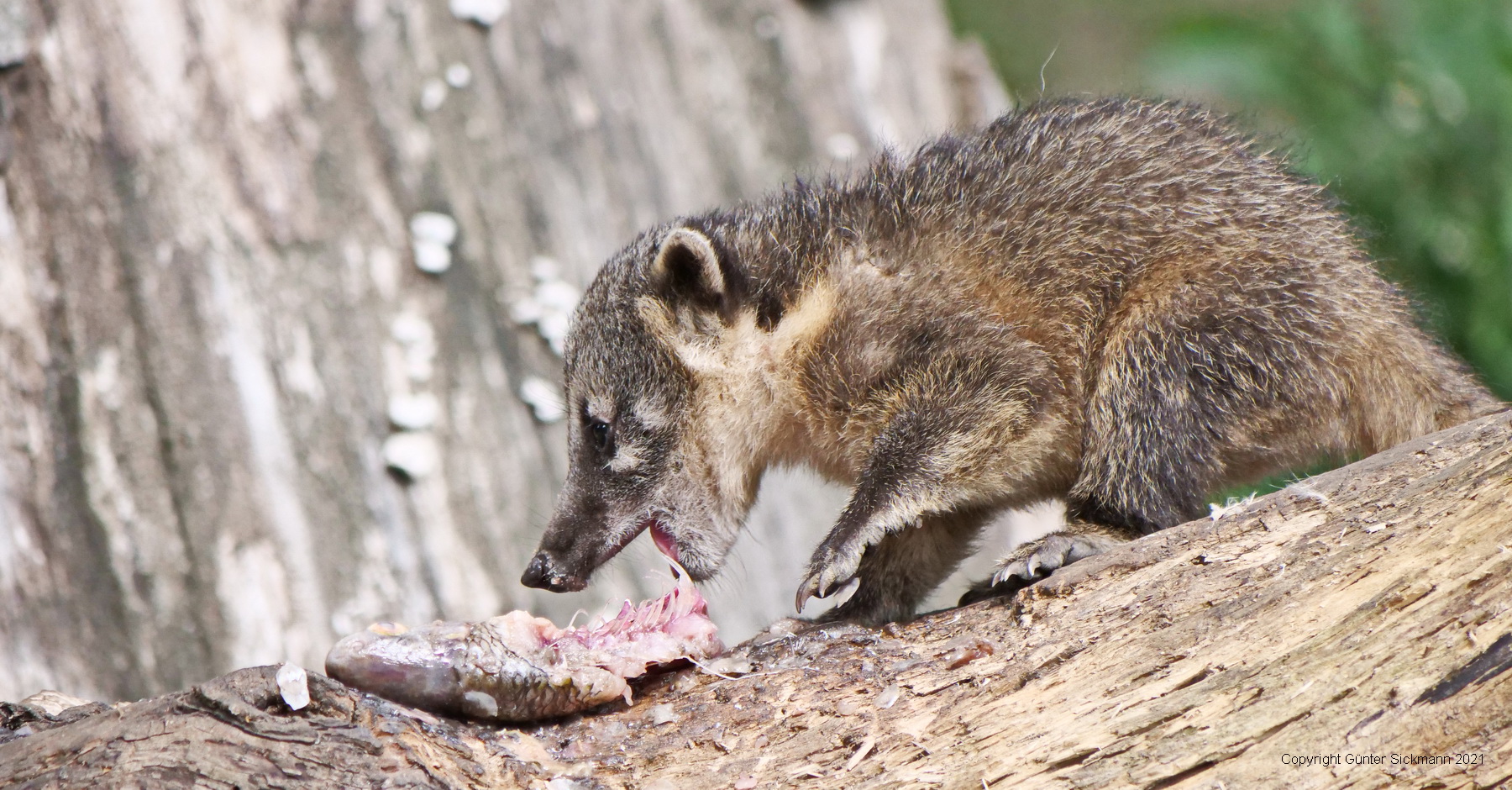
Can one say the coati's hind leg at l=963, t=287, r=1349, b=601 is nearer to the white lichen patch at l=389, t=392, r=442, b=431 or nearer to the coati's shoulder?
the coati's shoulder

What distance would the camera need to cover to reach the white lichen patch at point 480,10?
6.88 meters

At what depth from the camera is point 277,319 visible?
20.3ft

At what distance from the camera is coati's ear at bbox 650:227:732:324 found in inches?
195

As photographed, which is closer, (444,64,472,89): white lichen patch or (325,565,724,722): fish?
(325,565,724,722): fish

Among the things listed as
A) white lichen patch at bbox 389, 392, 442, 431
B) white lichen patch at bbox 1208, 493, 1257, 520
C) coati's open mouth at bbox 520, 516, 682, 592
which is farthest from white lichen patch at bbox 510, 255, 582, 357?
white lichen patch at bbox 1208, 493, 1257, 520

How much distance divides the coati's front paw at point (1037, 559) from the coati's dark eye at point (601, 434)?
68.4 inches

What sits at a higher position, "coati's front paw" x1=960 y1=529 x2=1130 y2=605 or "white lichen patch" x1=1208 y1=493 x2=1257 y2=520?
"white lichen patch" x1=1208 y1=493 x2=1257 y2=520

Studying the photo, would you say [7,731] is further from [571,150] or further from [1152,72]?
[1152,72]

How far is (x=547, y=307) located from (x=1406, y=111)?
17.0ft

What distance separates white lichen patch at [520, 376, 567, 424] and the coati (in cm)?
133

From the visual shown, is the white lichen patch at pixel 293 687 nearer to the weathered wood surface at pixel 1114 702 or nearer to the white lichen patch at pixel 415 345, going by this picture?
the weathered wood surface at pixel 1114 702

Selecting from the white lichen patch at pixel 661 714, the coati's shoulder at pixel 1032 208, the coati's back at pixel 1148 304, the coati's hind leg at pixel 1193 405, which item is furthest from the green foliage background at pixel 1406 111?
the white lichen patch at pixel 661 714

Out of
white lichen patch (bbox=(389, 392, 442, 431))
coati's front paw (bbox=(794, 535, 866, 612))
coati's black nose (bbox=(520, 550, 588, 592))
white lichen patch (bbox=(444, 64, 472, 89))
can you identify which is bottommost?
coati's front paw (bbox=(794, 535, 866, 612))

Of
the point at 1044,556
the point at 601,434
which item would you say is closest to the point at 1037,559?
the point at 1044,556
